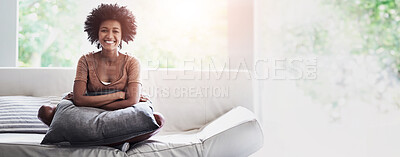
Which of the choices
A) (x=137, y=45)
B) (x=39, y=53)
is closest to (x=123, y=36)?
(x=137, y=45)

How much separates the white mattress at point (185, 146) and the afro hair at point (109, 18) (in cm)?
46

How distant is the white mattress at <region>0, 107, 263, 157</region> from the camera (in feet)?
4.03

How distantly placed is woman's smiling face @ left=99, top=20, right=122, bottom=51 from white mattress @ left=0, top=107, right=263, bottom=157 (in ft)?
1.34

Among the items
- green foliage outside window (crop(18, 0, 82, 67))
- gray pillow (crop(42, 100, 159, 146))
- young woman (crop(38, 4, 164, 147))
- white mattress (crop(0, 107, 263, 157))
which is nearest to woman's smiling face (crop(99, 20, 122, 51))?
young woman (crop(38, 4, 164, 147))

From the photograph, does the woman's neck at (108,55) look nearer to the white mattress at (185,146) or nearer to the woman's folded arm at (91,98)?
the woman's folded arm at (91,98)

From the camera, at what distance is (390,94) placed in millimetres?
2258

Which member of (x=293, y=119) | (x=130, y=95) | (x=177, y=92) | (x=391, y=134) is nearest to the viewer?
(x=130, y=95)

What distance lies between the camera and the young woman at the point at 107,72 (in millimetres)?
1396

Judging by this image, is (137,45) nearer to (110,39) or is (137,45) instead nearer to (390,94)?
(110,39)

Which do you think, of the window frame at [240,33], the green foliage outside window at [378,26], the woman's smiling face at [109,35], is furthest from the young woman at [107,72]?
the green foliage outside window at [378,26]

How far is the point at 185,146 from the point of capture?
4.39ft

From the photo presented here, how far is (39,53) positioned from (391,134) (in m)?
2.26

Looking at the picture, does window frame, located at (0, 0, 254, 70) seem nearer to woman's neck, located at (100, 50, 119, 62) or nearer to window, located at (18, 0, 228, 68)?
window, located at (18, 0, 228, 68)

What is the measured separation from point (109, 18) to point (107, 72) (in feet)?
0.71
